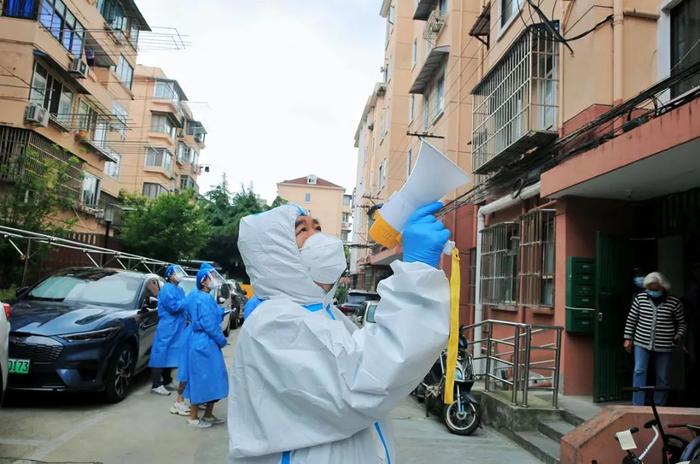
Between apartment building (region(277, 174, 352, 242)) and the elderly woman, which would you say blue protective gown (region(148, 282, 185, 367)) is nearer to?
the elderly woman

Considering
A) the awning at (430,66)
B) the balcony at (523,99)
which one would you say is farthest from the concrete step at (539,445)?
the awning at (430,66)

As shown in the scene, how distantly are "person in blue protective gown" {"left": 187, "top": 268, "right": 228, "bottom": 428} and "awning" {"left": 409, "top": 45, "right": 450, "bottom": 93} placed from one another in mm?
12058

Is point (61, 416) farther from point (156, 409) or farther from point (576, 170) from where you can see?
point (576, 170)

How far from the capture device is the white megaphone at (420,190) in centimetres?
165

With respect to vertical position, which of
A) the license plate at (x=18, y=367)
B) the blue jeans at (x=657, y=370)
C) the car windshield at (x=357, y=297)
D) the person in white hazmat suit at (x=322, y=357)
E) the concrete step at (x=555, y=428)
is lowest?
the concrete step at (x=555, y=428)

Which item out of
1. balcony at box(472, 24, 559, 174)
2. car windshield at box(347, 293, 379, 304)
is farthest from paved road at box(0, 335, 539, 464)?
car windshield at box(347, 293, 379, 304)

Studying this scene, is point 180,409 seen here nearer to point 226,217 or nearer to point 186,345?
point 186,345

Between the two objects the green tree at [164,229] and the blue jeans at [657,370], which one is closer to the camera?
the blue jeans at [657,370]

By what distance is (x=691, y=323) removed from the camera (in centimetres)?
703

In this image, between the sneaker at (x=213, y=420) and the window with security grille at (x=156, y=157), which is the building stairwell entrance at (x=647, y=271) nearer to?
the sneaker at (x=213, y=420)

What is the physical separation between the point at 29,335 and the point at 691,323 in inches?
315

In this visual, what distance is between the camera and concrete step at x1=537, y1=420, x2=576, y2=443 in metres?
5.92

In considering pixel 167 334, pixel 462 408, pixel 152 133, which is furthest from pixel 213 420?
pixel 152 133

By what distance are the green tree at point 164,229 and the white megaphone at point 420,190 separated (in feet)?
75.7
